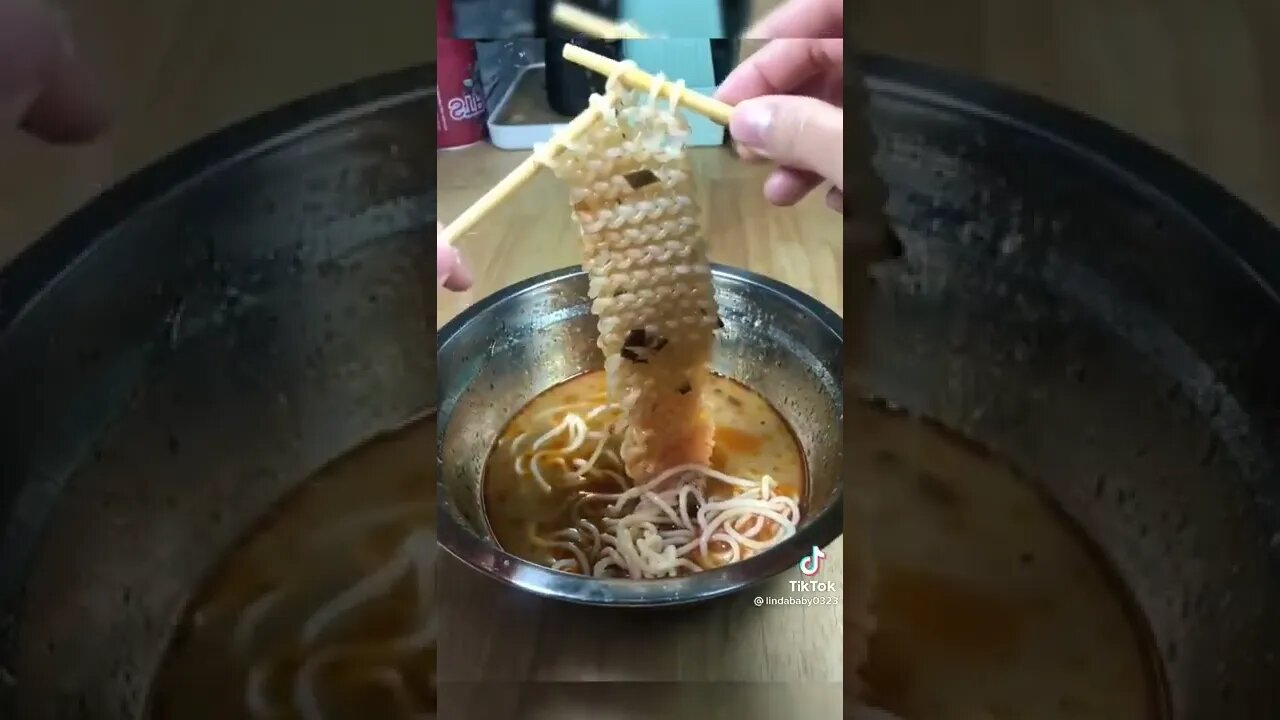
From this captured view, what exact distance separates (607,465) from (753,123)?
178 mm

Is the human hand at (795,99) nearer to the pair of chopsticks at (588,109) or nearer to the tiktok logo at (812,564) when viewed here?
the pair of chopsticks at (588,109)

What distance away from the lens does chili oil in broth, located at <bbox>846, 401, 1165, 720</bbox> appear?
1.45 feet

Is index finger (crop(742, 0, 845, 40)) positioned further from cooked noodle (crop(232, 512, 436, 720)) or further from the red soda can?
cooked noodle (crop(232, 512, 436, 720))

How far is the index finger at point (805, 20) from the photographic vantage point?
0.45 metres

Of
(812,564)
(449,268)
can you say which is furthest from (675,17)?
(812,564)

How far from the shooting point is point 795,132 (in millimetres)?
450

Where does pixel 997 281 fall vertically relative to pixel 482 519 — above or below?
above

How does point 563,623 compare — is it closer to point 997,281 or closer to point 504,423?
point 504,423

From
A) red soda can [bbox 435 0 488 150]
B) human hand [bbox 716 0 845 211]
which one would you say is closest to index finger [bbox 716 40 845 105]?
human hand [bbox 716 0 845 211]

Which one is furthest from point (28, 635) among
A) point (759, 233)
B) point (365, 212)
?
point (759, 233)

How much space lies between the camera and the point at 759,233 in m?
0.45

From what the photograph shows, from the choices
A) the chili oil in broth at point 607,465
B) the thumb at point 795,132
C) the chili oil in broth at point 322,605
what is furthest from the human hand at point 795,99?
the chili oil in broth at point 322,605

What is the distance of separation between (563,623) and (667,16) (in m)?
0.29

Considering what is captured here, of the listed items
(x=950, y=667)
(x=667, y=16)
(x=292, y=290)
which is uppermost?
(x=667, y=16)
